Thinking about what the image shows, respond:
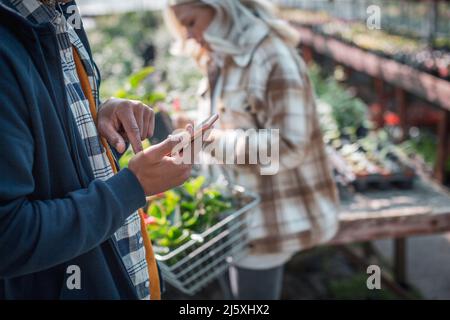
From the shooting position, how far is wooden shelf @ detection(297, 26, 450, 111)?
407 cm

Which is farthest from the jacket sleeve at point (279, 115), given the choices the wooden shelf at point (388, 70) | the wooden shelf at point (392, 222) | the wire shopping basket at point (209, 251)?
the wooden shelf at point (388, 70)

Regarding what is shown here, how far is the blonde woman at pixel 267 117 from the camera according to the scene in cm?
168

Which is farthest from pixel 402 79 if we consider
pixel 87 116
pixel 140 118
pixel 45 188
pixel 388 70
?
pixel 45 188

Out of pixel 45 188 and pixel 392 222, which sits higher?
pixel 45 188

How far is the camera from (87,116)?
938 millimetres

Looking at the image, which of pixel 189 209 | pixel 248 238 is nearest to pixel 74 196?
pixel 189 209

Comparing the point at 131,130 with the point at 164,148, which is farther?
the point at 131,130

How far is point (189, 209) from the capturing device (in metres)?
1.58

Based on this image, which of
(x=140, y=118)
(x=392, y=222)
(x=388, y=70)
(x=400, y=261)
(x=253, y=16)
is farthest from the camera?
(x=388, y=70)

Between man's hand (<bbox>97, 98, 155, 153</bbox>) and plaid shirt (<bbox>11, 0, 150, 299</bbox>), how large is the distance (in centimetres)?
3

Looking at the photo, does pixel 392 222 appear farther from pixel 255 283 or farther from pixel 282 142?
pixel 282 142

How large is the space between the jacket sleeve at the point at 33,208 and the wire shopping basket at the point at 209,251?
1.61 ft

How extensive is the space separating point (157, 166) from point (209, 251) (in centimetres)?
66
